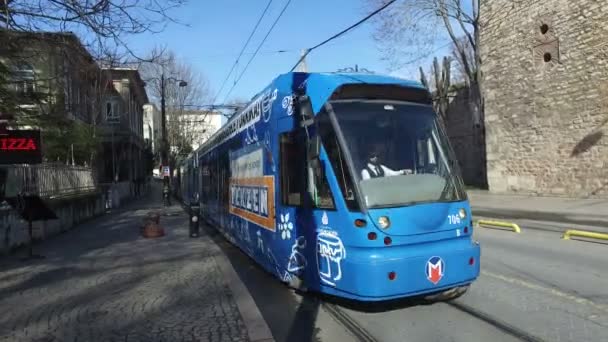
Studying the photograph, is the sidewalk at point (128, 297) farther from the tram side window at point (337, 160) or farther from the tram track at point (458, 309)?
the tram side window at point (337, 160)

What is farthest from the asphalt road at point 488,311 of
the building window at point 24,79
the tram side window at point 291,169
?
the building window at point 24,79

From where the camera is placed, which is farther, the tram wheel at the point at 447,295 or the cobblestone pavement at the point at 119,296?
the tram wheel at the point at 447,295

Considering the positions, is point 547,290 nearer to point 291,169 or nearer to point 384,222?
point 384,222

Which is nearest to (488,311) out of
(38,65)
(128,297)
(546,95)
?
(128,297)

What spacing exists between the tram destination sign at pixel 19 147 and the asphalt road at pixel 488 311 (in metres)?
6.29

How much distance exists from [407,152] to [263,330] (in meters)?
2.51

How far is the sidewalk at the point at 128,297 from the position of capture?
5.85 meters

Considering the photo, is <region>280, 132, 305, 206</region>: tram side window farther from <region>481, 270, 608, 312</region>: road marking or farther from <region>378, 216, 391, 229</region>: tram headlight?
→ <region>481, 270, 608, 312</region>: road marking

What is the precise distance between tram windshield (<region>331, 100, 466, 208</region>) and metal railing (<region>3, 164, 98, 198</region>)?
12.0m

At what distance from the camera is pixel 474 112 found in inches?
1326

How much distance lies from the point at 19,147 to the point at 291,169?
773 centimetres

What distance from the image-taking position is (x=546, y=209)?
18.7 m

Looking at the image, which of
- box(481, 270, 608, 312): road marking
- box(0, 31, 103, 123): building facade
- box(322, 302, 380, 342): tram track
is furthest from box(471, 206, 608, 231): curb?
box(0, 31, 103, 123): building facade

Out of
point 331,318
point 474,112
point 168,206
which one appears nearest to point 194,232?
point 331,318
